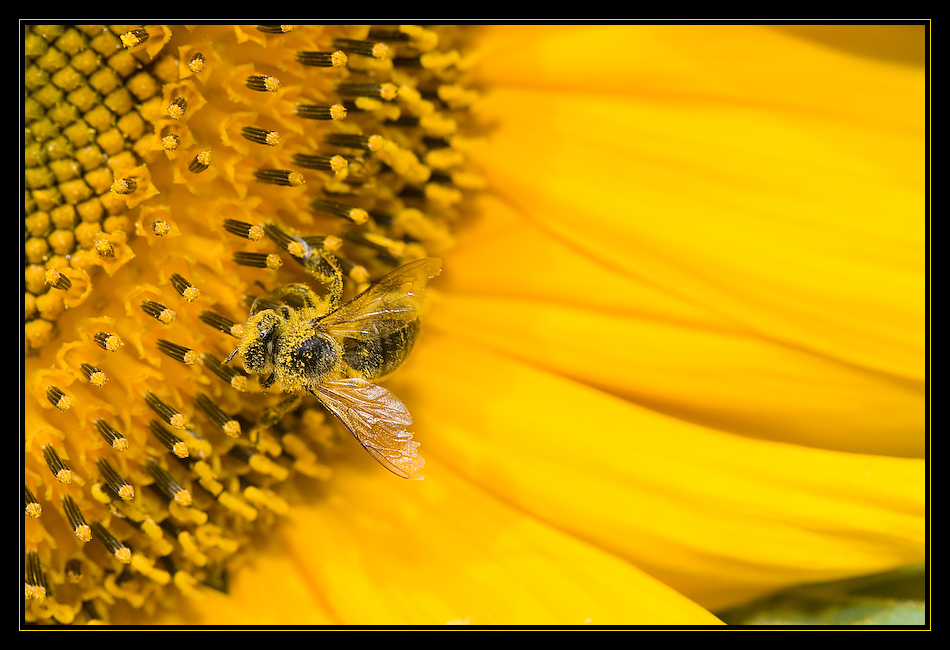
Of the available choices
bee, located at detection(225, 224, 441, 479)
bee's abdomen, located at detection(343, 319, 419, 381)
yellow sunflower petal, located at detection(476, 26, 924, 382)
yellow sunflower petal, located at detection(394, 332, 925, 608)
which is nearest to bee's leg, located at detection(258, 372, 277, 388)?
bee, located at detection(225, 224, 441, 479)

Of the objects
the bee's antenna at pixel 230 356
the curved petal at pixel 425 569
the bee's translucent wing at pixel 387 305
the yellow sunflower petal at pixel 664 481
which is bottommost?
the curved petal at pixel 425 569

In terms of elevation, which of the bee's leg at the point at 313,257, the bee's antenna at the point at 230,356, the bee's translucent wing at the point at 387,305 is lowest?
the bee's antenna at the point at 230,356

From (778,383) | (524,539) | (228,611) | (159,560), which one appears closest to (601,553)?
(524,539)

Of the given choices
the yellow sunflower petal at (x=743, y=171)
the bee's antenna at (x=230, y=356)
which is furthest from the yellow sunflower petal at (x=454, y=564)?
the yellow sunflower petal at (x=743, y=171)

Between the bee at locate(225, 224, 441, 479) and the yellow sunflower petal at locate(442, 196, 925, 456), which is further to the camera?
the yellow sunflower petal at locate(442, 196, 925, 456)

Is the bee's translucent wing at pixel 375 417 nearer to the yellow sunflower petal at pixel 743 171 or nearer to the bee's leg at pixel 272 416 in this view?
the bee's leg at pixel 272 416

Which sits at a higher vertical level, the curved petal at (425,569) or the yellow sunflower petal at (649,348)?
the yellow sunflower petal at (649,348)

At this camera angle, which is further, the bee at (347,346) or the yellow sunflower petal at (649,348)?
the yellow sunflower petal at (649,348)

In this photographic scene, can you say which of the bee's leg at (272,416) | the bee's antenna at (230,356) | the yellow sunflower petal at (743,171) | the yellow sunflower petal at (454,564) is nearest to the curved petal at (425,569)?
the yellow sunflower petal at (454,564)

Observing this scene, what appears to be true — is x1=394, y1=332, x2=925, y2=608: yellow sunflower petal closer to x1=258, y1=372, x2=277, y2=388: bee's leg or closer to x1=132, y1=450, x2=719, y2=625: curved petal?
x1=132, y1=450, x2=719, y2=625: curved petal

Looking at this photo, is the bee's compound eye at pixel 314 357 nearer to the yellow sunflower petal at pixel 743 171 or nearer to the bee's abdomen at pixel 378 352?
the bee's abdomen at pixel 378 352
